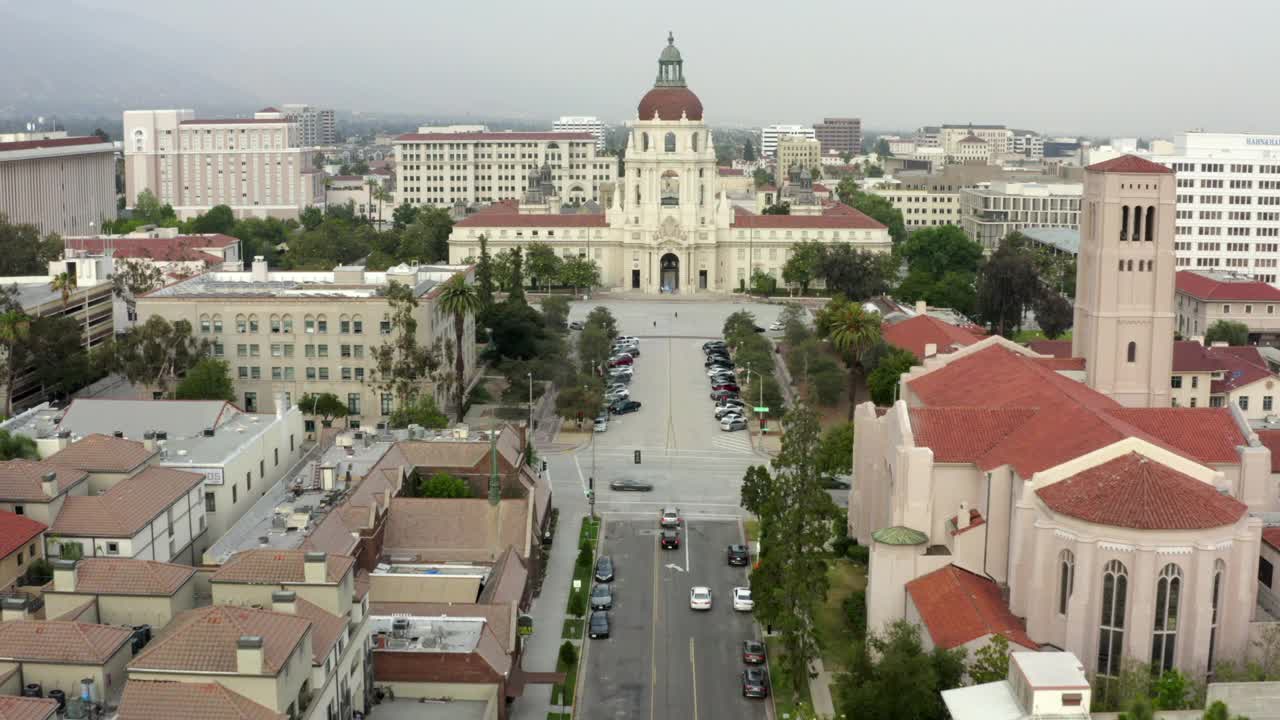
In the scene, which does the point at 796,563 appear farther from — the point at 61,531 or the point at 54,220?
the point at 54,220

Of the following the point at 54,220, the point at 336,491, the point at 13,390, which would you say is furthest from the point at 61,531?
the point at 54,220

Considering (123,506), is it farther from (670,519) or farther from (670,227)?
(670,227)

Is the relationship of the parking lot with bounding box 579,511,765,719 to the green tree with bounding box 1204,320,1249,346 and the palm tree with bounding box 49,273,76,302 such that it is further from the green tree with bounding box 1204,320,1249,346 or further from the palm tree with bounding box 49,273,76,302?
the green tree with bounding box 1204,320,1249,346

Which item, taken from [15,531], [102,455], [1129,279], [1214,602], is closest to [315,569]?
[15,531]

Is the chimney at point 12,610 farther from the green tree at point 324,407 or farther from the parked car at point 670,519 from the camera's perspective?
the green tree at point 324,407

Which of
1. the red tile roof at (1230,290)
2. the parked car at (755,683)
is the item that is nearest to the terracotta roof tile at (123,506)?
the parked car at (755,683)

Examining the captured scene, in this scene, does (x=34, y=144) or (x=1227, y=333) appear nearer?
(x=1227, y=333)
